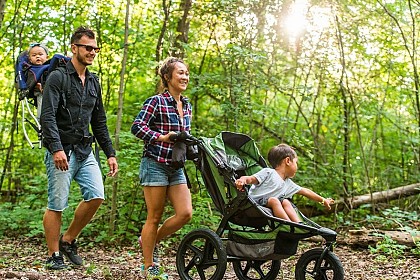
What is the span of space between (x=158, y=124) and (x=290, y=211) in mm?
1266

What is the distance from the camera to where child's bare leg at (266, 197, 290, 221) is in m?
3.99

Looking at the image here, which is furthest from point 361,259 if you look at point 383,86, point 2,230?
point 2,230

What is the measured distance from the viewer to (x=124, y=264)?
18.7 feet

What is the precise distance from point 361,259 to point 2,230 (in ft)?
17.5

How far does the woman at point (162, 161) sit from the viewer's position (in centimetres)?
443

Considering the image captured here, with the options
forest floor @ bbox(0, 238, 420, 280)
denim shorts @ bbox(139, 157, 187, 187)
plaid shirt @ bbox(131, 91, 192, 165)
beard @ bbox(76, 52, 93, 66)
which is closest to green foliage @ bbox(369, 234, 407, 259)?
forest floor @ bbox(0, 238, 420, 280)

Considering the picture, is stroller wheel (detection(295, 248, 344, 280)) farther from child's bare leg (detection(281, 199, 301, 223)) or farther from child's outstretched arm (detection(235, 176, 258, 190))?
child's outstretched arm (detection(235, 176, 258, 190))

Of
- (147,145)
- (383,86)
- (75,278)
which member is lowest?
(75,278)

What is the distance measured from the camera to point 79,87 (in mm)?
4785

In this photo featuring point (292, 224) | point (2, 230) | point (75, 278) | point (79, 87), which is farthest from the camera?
point (2, 230)

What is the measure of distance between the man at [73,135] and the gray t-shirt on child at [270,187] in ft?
4.56

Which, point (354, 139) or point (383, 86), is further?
point (354, 139)

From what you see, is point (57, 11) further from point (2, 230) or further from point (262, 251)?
point (262, 251)

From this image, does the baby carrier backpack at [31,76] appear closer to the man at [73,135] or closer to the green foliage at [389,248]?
the man at [73,135]
